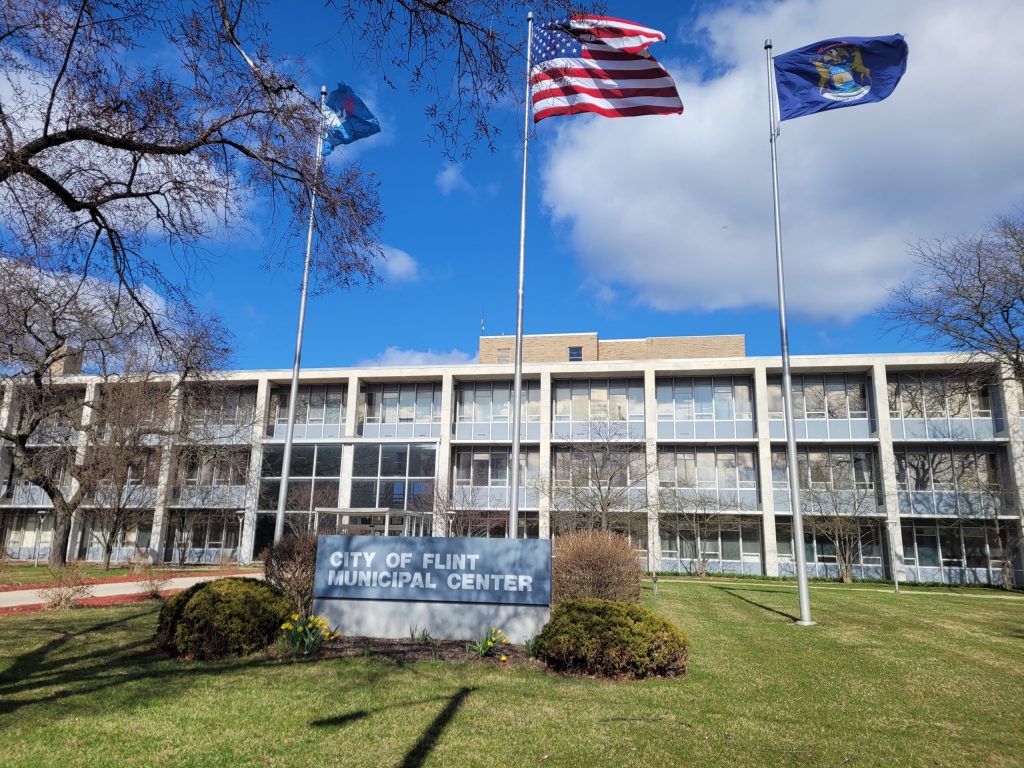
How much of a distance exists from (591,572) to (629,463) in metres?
22.5

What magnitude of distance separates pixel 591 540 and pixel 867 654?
521cm

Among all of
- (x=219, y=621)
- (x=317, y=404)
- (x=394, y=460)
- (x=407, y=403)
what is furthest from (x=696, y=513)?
(x=219, y=621)

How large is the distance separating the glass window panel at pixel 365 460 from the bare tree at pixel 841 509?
23017mm

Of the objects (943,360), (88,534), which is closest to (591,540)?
(943,360)

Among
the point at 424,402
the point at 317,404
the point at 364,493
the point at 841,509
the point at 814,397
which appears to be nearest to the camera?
the point at 841,509

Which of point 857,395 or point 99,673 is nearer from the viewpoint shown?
point 99,673

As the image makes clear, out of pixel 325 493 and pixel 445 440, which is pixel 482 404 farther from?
pixel 325 493

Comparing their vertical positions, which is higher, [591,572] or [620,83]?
[620,83]

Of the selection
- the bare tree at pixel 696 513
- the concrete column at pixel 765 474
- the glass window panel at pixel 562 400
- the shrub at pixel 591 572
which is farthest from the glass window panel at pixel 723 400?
the shrub at pixel 591 572

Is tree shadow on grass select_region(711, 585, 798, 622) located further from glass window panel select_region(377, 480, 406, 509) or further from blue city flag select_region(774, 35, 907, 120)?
glass window panel select_region(377, 480, 406, 509)

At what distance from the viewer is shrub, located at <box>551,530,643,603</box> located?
1339 cm

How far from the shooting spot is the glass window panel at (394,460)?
129 ft

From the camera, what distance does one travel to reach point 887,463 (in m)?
34.7

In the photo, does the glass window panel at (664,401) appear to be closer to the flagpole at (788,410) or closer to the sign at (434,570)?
the flagpole at (788,410)
